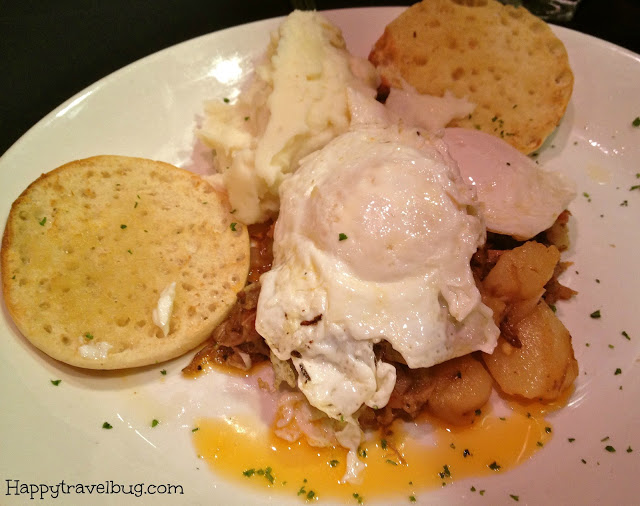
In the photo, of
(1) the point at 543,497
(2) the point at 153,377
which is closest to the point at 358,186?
(2) the point at 153,377

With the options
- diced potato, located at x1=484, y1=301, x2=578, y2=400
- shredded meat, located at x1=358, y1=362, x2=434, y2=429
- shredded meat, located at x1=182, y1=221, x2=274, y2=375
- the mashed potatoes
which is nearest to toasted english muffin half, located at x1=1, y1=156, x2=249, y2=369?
shredded meat, located at x1=182, y1=221, x2=274, y2=375

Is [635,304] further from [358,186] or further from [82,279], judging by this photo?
[82,279]

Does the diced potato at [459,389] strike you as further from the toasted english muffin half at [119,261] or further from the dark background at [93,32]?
the dark background at [93,32]

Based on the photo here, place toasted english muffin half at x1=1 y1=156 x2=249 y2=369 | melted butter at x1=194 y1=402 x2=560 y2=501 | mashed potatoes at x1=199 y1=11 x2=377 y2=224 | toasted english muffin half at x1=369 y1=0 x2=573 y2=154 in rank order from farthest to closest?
toasted english muffin half at x1=369 y1=0 x2=573 y2=154 < mashed potatoes at x1=199 y1=11 x2=377 y2=224 < toasted english muffin half at x1=1 y1=156 x2=249 y2=369 < melted butter at x1=194 y1=402 x2=560 y2=501

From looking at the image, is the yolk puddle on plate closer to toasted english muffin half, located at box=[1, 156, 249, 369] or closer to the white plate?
the white plate

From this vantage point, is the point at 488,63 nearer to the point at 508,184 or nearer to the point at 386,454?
the point at 508,184

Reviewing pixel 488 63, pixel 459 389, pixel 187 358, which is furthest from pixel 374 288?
pixel 488 63
